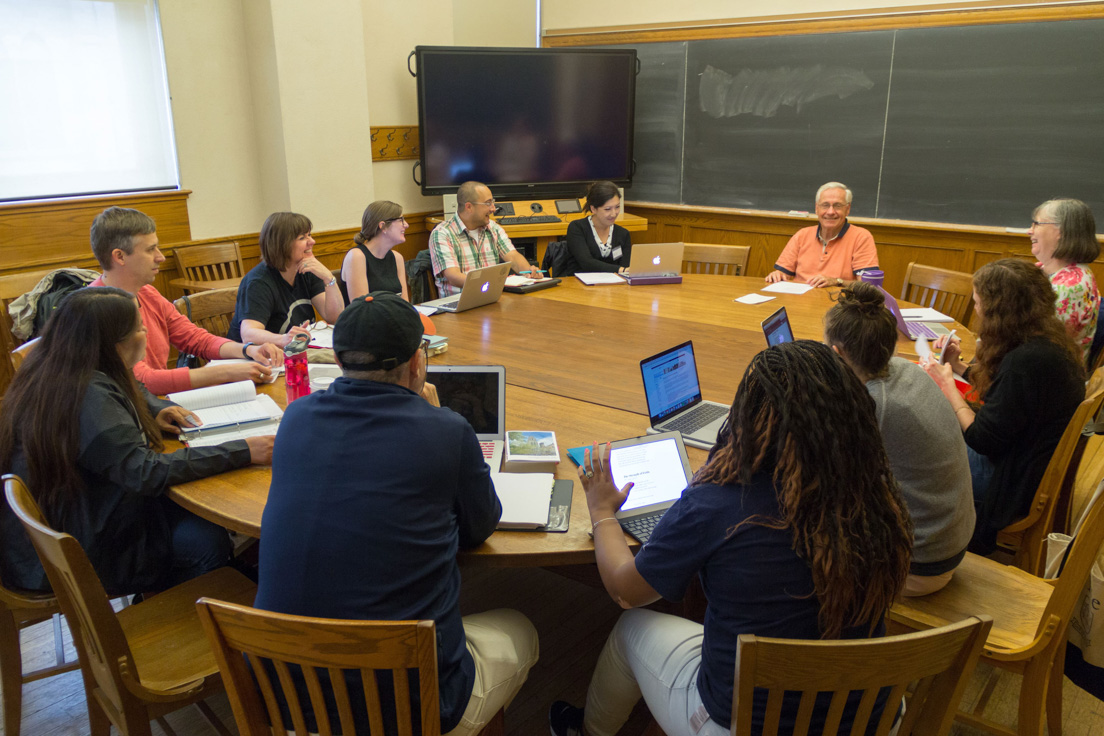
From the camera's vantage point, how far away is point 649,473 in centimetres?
187

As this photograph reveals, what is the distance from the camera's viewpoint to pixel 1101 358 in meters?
3.13

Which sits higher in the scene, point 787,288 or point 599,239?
point 599,239

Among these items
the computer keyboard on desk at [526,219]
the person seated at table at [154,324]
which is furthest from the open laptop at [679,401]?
the computer keyboard on desk at [526,219]

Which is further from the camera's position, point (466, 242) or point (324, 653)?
point (466, 242)

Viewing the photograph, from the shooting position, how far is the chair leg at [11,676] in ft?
6.40

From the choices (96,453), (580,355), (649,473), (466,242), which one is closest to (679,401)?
(649,473)

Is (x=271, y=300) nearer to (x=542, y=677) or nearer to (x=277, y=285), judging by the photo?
(x=277, y=285)

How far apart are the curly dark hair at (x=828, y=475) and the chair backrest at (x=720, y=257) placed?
3.46m

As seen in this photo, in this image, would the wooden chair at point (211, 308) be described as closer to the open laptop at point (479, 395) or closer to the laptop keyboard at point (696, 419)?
the open laptop at point (479, 395)

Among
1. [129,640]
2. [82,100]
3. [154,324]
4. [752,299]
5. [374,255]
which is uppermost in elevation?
[82,100]

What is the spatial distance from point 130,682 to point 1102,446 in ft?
11.2

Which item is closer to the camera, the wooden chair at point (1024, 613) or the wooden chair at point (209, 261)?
the wooden chair at point (1024, 613)

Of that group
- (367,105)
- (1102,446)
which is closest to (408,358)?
(1102,446)

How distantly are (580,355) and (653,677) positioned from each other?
4.95 ft
